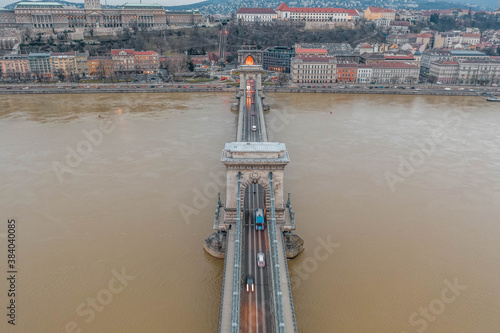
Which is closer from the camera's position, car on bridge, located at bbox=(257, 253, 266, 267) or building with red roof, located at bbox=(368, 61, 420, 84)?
car on bridge, located at bbox=(257, 253, 266, 267)

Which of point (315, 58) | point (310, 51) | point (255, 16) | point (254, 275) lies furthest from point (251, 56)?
point (254, 275)

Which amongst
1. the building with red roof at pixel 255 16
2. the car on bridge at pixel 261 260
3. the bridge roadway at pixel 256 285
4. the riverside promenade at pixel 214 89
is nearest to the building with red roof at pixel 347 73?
the riverside promenade at pixel 214 89

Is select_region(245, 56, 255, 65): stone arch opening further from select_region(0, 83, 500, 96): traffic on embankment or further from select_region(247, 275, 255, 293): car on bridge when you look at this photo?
select_region(247, 275, 255, 293): car on bridge

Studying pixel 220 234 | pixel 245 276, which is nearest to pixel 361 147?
pixel 220 234

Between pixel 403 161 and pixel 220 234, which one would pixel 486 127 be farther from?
pixel 220 234

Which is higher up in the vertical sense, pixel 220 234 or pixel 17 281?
pixel 220 234

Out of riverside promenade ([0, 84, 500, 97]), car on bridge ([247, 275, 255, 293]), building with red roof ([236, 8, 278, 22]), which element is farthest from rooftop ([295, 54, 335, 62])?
car on bridge ([247, 275, 255, 293])

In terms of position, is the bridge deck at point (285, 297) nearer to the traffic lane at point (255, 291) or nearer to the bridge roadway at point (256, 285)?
the bridge roadway at point (256, 285)
